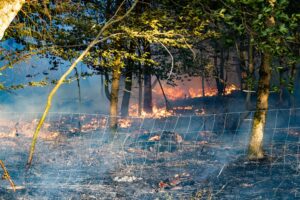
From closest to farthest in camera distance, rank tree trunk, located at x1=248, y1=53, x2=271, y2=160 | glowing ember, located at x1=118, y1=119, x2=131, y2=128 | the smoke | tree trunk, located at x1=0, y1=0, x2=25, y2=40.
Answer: tree trunk, located at x1=0, y1=0, x2=25, y2=40
tree trunk, located at x1=248, y1=53, x2=271, y2=160
glowing ember, located at x1=118, y1=119, x2=131, y2=128
the smoke

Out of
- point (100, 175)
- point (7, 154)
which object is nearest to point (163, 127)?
point (7, 154)

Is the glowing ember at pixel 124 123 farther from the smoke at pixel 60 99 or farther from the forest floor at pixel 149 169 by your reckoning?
the smoke at pixel 60 99

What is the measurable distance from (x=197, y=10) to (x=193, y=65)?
7432 mm

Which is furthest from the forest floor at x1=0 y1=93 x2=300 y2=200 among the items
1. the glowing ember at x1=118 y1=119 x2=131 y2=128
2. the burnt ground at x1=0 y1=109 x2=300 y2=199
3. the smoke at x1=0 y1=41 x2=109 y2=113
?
the smoke at x1=0 y1=41 x2=109 y2=113

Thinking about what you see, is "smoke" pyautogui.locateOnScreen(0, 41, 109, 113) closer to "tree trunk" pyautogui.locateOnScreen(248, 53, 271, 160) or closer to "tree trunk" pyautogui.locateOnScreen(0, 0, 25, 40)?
"tree trunk" pyautogui.locateOnScreen(248, 53, 271, 160)

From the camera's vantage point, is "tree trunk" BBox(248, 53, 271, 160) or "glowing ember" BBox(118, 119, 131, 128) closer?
"tree trunk" BBox(248, 53, 271, 160)

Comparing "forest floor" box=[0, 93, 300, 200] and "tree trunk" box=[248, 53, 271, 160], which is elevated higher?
"tree trunk" box=[248, 53, 271, 160]

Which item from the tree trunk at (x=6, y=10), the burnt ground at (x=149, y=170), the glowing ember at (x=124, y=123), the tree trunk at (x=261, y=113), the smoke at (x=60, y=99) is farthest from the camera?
the smoke at (x=60, y=99)

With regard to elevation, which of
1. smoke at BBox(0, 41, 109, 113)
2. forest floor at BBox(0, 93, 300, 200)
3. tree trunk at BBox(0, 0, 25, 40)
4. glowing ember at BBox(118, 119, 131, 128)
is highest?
tree trunk at BBox(0, 0, 25, 40)

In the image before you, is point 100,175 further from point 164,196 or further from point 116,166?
point 164,196

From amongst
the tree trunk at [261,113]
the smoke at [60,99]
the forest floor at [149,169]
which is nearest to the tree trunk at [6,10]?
the forest floor at [149,169]

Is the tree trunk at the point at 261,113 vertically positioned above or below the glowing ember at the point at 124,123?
above

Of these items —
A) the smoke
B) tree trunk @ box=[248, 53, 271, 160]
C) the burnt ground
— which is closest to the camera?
the burnt ground

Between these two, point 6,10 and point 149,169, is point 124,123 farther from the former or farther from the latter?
point 6,10
